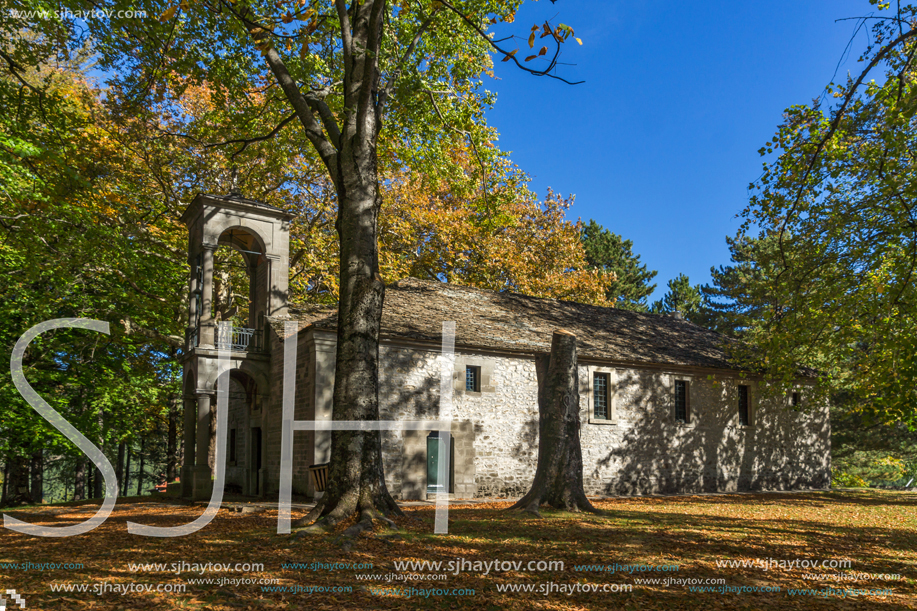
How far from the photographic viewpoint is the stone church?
54.0 feet

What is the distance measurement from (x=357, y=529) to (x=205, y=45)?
9537 mm

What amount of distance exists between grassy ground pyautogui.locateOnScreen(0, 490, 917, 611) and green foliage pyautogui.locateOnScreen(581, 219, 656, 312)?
3383 centimetres

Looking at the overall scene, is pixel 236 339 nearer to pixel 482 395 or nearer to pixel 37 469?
pixel 482 395

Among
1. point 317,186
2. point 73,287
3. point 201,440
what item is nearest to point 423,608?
point 201,440

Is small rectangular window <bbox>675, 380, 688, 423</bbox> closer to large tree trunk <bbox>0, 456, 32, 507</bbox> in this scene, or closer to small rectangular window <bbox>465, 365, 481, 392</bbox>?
small rectangular window <bbox>465, 365, 481, 392</bbox>

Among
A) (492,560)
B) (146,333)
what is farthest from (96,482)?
(492,560)

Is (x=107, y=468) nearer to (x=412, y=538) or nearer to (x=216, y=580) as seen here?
(x=216, y=580)

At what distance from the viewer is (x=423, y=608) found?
577cm

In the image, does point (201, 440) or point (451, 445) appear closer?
point (201, 440)

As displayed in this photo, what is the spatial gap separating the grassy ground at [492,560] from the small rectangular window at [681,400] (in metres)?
9.89

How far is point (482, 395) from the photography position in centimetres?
1800

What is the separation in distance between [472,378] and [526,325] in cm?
351

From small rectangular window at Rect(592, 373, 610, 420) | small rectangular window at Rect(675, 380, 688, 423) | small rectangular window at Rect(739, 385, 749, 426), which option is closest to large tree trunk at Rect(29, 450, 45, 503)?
small rectangular window at Rect(592, 373, 610, 420)

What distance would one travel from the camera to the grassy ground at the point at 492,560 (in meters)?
5.99
